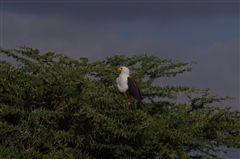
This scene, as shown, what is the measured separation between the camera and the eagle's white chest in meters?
7.97

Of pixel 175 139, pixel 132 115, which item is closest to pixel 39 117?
pixel 132 115

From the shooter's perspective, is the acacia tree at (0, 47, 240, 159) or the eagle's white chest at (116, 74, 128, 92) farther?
the eagle's white chest at (116, 74, 128, 92)

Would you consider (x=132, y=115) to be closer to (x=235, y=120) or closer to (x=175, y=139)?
(x=175, y=139)

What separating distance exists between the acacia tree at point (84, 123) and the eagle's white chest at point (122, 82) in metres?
0.69

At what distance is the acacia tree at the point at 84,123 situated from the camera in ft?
21.2

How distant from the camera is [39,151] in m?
6.84

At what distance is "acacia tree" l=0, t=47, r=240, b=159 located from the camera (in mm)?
6449

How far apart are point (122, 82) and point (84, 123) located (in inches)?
56.6

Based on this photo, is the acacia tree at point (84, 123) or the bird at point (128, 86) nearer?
the acacia tree at point (84, 123)

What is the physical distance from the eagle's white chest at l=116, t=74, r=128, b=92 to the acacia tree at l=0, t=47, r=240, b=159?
0.69 metres

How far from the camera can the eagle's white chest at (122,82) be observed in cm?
797

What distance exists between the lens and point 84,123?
671 centimetres

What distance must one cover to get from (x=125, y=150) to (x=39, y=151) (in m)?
0.97

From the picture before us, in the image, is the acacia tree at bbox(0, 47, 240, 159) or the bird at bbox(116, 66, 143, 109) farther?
the bird at bbox(116, 66, 143, 109)
